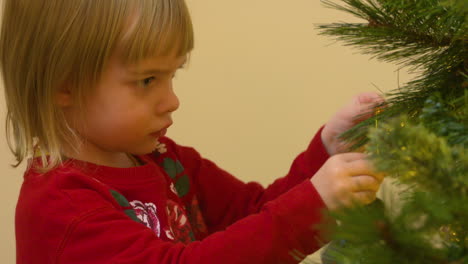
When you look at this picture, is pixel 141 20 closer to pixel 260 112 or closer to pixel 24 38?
pixel 24 38

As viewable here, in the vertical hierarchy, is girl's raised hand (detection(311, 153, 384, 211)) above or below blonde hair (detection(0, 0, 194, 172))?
below

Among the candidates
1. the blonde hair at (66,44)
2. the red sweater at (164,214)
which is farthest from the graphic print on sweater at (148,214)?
the blonde hair at (66,44)

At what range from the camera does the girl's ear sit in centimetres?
66

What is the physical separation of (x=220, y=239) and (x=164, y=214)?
22 cm

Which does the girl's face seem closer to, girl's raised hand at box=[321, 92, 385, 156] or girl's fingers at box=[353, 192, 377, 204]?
girl's raised hand at box=[321, 92, 385, 156]

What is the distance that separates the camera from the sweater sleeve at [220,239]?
47 centimetres

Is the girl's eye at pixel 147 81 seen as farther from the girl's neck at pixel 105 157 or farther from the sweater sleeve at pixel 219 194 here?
the sweater sleeve at pixel 219 194

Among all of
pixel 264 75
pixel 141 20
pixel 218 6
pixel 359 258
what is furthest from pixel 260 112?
pixel 359 258

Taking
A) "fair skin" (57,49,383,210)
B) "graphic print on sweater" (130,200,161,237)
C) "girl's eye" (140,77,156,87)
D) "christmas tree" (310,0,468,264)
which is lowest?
"graphic print on sweater" (130,200,161,237)

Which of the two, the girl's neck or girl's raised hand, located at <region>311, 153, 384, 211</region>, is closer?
girl's raised hand, located at <region>311, 153, 384, 211</region>

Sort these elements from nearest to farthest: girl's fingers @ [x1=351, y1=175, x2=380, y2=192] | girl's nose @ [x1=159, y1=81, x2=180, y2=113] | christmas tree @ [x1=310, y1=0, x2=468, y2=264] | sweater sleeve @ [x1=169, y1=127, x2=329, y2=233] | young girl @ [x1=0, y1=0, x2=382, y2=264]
Result: christmas tree @ [x1=310, y1=0, x2=468, y2=264] < girl's fingers @ [x1=351, y1=175, x2=380, y2=192] < young girl @ [x1=0, y1=0, x2=382, y2=264] < girl's nose @ [x1=159, y1=81, x2=180, y2=113] < sweater sleeve @ [x1=169, y1=127, x2=329, y2=233]

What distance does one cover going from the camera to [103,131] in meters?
0.65

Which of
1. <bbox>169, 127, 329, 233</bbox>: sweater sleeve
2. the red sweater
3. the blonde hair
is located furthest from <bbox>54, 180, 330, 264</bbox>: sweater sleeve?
<bbox>169, 127, 329, 233</bbox>: sweater sleeve

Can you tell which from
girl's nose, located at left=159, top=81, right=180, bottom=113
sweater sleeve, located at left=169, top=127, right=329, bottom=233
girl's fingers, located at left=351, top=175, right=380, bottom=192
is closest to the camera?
girl's fingers, located at left=351, top=175, right=380, bottom=192
